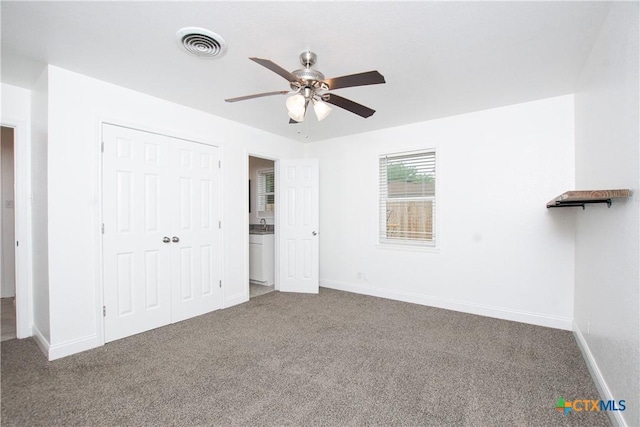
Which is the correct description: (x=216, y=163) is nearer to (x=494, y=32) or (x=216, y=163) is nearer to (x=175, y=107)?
(x=175, y=107)

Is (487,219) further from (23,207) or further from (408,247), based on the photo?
(23,207)

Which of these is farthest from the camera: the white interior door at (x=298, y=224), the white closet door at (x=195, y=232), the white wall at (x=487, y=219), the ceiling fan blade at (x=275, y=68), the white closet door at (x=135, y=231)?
the white interior door at (x=298, y=224)

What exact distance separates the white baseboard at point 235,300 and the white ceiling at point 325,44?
2469 mm

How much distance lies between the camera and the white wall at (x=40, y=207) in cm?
249

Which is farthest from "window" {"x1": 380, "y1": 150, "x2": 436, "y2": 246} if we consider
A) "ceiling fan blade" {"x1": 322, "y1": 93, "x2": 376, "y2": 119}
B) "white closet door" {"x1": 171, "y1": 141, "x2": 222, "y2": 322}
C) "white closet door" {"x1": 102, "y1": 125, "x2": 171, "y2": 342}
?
"white closet door" {"x1": 102, "y1": 125, "x2": 171, "y2": 342}

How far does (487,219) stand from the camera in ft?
11.5

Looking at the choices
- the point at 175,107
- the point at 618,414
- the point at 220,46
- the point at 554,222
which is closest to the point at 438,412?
the point at 618,414

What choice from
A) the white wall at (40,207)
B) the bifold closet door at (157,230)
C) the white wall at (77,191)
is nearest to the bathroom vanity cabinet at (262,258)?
the bifold closet door at (157,230)

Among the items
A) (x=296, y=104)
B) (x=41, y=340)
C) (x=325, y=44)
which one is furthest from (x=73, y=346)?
(x=325, y=44)

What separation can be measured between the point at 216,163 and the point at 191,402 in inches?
103

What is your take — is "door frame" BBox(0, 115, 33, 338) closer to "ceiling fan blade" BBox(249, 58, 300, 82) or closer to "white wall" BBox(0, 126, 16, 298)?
"white wall" BBox(0, 126, 16, 298)

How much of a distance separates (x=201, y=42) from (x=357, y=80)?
1171 mm

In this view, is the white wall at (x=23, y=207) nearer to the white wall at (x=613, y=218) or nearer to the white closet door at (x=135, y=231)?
the white closet door at (x=135, y=231)

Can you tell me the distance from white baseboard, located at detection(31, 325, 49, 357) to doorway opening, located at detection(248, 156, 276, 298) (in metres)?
2.27
